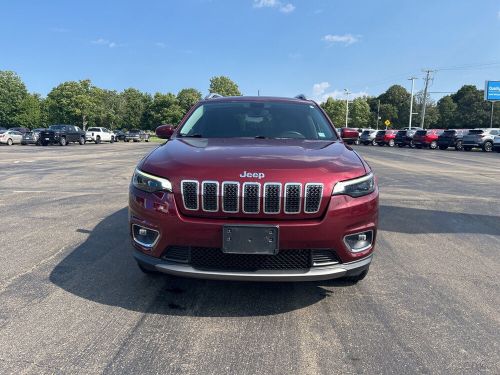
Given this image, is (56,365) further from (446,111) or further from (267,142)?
(446,111)

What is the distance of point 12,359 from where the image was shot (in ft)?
8.71

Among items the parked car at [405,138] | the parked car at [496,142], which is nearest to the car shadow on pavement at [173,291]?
the parked car at [496,142]

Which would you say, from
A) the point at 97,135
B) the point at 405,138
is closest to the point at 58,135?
the point at 97,135

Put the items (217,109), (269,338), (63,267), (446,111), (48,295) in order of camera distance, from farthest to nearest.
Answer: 1. (446,111)
2. (217,109)
3. (63,267)
4. (48,295)
5. (269,338)

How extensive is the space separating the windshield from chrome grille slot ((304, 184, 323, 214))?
4.70ft

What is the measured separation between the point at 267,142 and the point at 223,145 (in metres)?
0.45

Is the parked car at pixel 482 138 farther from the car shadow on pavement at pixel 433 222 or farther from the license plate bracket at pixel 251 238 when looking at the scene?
the license plate bracket at pixel 251 238

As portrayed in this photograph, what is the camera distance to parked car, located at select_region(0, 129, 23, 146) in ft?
126

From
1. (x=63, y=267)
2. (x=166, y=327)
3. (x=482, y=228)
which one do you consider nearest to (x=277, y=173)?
(x=166, y=327)

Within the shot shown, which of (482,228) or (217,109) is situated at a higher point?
(217,109)

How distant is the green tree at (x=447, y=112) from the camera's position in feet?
289

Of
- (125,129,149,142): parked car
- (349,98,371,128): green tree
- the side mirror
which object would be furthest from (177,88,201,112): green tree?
the side mirror

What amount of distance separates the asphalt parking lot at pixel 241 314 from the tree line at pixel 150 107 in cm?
7160

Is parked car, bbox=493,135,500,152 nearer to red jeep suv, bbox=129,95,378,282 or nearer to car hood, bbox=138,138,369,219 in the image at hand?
car hood, bbox=138,138,369,219
